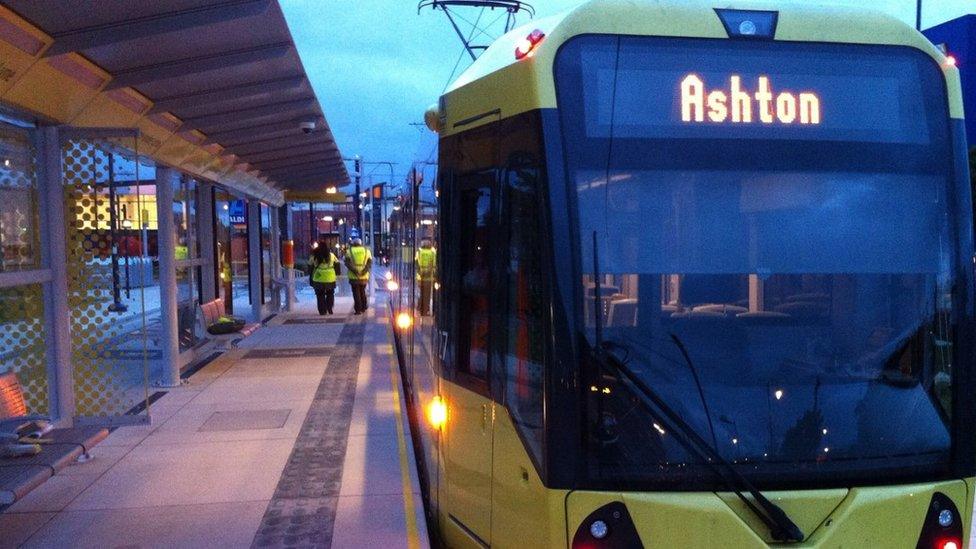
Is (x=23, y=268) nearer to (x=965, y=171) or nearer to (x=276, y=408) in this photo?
(x=276, y=408)

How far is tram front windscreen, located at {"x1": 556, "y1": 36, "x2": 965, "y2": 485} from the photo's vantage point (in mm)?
3287

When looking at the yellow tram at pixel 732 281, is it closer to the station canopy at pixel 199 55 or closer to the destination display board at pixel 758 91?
the destination display board at pixel 758 91

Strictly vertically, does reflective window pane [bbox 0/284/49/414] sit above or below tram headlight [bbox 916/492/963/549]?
above

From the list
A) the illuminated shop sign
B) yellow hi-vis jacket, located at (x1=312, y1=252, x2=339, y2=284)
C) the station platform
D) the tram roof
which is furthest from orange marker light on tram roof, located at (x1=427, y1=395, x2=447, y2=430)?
yellow hi-vis jacket, located at (x1=312, y1=252, x2=339, y2=284)

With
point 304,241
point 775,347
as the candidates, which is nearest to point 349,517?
point 775,347

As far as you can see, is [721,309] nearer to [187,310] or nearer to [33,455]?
[33,455]

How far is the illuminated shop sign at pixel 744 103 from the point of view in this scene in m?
3.41

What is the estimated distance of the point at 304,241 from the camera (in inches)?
2074

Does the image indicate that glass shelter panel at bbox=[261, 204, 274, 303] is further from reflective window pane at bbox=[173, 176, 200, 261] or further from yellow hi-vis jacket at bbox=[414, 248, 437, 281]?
yellow hi-vis jacket at bbox=[414, 248, 437, 281]

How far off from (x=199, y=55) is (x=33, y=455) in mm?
3618

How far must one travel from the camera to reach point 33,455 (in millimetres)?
5246

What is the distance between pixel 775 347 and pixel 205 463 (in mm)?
5069

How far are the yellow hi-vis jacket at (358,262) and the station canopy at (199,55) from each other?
7466 millimetres

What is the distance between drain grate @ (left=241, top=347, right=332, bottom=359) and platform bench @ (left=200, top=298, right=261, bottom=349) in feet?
1.28
